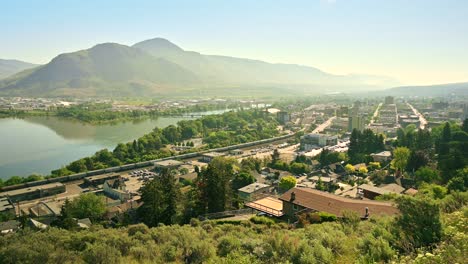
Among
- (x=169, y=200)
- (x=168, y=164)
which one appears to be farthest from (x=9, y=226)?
(x=168, y=164)

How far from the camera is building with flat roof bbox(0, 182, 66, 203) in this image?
13234 millimetres

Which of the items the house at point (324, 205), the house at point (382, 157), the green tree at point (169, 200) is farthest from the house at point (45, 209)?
the house at point (382, 157)

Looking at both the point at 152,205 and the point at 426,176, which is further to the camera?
the point at 426,176

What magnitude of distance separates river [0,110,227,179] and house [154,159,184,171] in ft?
19.5

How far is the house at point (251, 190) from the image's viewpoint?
12.0 meters

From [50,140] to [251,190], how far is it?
21.2 m

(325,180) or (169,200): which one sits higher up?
(169,200)

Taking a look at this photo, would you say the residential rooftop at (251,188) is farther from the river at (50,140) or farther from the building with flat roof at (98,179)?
the river at (50,140)

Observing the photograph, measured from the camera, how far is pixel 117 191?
13094mm

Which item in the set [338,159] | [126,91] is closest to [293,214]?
[338,159]

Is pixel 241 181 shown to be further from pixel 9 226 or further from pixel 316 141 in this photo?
pixel 316 141

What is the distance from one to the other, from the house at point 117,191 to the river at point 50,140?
20.7 ft

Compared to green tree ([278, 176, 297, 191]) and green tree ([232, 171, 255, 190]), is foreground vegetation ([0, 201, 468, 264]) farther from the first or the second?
green tree ([232, 171, 255, 190])

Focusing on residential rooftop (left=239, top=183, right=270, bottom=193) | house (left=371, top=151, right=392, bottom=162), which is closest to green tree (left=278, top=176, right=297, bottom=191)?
residential rooftop (left=239, top=183, right=270, bottom=193)
